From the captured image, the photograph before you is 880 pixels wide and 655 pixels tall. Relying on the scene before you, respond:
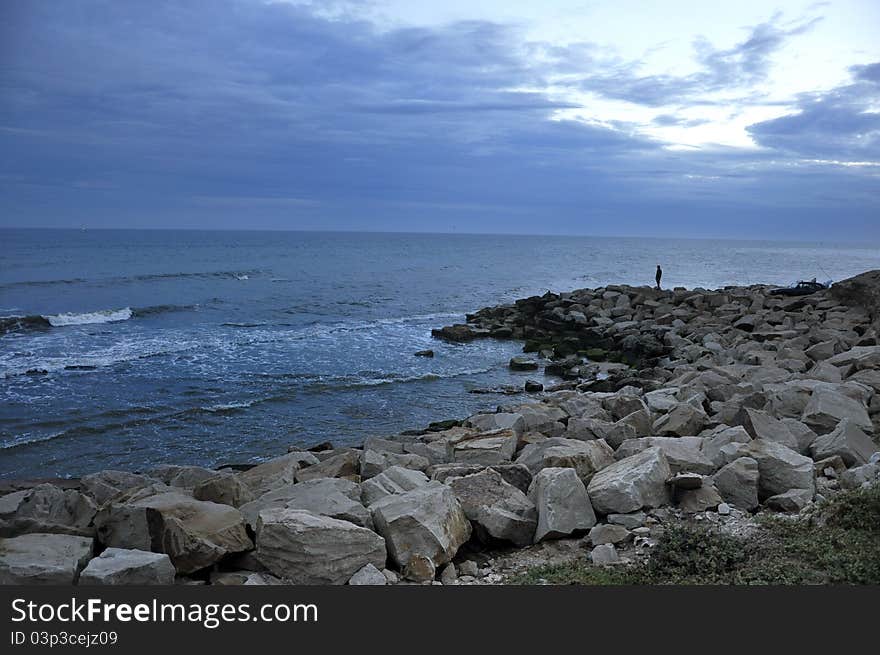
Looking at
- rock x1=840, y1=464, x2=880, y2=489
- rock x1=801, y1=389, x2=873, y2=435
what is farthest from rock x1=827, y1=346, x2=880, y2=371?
rock x1=840, y1=464, x2=880, y2=489

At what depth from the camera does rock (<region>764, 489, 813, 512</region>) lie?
6844 millimetres

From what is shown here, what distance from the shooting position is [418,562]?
233 inches

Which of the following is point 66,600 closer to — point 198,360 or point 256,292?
point 198,360

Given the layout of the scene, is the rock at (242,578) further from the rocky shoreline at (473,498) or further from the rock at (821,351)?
the rock at (821,351)

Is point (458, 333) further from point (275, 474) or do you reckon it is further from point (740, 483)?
point (740, 483)

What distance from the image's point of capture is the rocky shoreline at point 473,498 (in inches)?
229

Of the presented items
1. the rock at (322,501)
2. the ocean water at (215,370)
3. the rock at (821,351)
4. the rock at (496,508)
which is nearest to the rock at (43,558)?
the rock at (322,501)

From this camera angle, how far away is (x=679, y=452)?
794 cm

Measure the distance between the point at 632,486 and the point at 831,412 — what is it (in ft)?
15.4

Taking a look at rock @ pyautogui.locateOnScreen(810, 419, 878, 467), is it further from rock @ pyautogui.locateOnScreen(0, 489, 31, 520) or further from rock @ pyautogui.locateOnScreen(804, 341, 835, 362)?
rock @ pyautogui.locateOnScreen(0, 489, 31, 520)

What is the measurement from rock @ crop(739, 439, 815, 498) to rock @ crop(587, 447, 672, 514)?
104 cm

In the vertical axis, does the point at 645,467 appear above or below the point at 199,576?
above

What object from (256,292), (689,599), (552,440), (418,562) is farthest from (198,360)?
(256,292)

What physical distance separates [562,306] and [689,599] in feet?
93.8
